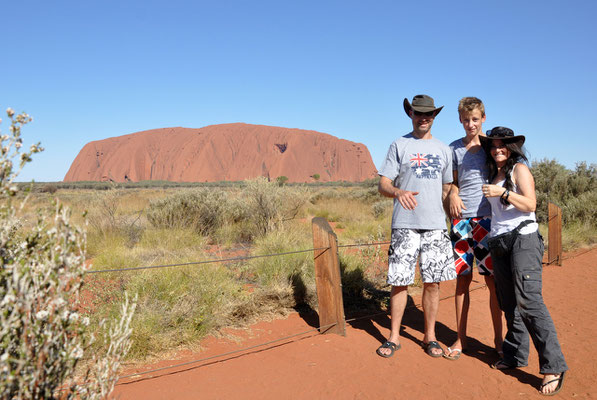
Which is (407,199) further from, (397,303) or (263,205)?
(263,205)

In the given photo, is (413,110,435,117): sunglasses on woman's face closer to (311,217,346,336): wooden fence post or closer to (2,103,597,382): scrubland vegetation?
(311,217,346,336): wooden fence post

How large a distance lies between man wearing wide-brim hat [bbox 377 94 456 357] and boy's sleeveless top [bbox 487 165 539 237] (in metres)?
0.39

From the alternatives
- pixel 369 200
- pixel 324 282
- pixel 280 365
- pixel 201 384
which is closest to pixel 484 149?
pixel 324 282

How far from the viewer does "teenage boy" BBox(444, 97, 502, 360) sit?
3.35 meters

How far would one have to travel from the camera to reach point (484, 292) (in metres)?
5.62

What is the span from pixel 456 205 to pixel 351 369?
1580 millimetres

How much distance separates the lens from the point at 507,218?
3.05m

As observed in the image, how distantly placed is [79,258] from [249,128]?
11146 centimetres

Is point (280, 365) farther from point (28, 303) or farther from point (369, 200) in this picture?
point (369, 200)

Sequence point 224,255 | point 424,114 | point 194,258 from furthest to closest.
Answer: point 224,255
point 194,258
point 424,114

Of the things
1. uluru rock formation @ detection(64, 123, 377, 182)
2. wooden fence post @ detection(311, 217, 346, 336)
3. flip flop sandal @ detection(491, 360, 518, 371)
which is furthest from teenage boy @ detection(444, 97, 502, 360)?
uluru rock formation @ detection(64, 123, 377, 182)

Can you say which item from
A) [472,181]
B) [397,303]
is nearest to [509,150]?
[472,181]

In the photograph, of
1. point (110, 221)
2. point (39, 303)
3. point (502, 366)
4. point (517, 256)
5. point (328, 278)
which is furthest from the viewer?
point (110, 221)

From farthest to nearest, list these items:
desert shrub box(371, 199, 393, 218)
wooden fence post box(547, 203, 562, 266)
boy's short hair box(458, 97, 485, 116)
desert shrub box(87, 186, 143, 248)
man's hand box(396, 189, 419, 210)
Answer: desert shrub box(371, 199, 393, 218) → desert shrub box(87, 186, 143, 248) → wooden fence post box(547, 203, 562, 266) → boy's short hair box(458, 97, 485, 116) → man's hand box(396, 189, 419, 210)
